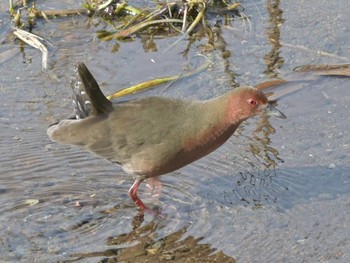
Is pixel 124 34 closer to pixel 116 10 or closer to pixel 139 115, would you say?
pixel 116 10

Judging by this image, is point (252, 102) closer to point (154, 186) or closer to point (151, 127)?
point (151, 127)

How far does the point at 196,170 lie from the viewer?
6.64 m

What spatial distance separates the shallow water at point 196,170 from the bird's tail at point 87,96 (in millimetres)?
529

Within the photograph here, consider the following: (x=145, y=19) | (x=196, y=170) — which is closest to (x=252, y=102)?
(x=196, y=170)

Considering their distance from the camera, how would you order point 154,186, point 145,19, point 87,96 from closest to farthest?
point 87,96
point 154,186
point 145,19

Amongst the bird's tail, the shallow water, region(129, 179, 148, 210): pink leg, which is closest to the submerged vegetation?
the shallow water

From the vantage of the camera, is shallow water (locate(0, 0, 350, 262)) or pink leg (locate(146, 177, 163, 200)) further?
pink leg (locate(146, 177, 163, 200))

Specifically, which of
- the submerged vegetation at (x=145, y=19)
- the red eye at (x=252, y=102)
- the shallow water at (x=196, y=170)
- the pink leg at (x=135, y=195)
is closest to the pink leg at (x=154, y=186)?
the shallow water at (x=196, y=170)

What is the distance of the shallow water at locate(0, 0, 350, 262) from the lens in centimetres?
574

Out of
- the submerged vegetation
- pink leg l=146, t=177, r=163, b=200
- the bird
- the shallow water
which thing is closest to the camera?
the shallow water

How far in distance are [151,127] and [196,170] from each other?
0.60 meters

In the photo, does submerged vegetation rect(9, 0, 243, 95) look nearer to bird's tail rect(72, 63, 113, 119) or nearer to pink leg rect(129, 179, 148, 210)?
bird's tail rect(72, 63, 113, 119)

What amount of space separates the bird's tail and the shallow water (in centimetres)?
53

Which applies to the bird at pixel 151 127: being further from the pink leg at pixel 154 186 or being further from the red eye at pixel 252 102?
the pink leg at pixel 154 186
